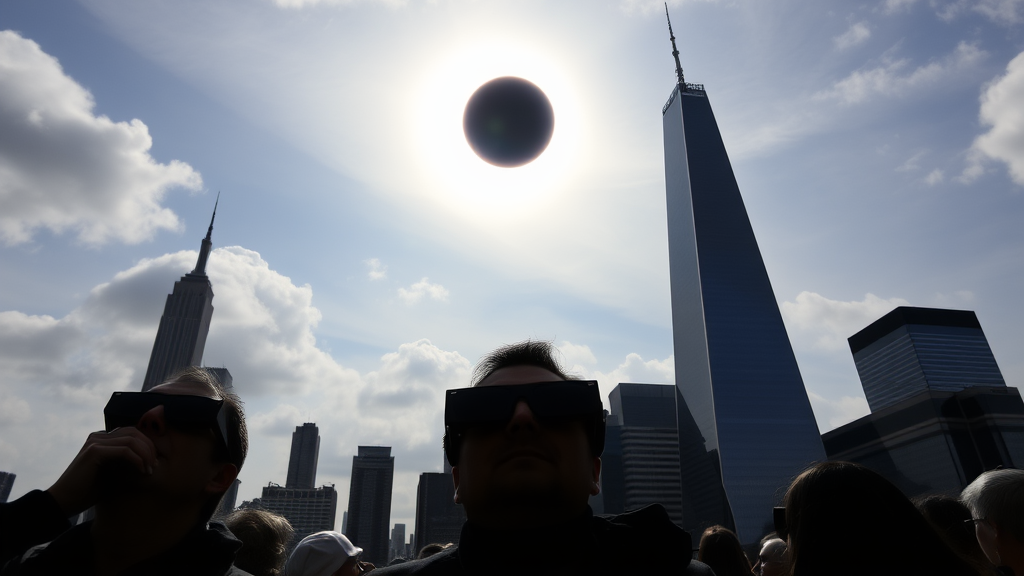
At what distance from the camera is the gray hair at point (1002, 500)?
3088 mm

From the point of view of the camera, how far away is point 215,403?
2.43m

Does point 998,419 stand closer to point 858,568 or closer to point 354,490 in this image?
point 858,568

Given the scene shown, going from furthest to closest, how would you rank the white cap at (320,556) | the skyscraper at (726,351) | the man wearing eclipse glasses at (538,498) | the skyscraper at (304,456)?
1. the skyscraper at (304,456)
2. the skyscraper at (726,351)
3. the white cap at (320,556)
4. the man wearing eclipse glasses at (538,498)

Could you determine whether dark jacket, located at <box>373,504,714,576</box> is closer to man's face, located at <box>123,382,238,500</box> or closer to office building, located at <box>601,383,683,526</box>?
man's face, located at <box>123,382,238,500</box>

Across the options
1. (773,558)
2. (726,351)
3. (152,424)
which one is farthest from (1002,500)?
(726,351)

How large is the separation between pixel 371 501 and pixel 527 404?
16428cm

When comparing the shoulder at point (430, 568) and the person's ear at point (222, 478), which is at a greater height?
the person's ear at point (222, 478)

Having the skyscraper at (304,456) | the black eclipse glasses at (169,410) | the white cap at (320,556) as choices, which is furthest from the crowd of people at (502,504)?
the skyscraper at (304,456)

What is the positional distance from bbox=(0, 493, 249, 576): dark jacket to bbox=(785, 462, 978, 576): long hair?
2537 millimetres

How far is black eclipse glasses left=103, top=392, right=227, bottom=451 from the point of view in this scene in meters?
2.37

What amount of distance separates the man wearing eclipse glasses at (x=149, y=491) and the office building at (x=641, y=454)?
126 m

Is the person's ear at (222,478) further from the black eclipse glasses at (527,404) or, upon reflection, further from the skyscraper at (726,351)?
the skyscraper at (726,351)

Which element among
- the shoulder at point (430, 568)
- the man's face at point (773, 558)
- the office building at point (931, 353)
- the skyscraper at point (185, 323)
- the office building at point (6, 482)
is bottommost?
the man's face at point (773, 558)

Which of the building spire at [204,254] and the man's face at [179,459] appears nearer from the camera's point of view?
the man's face at [179,459]
